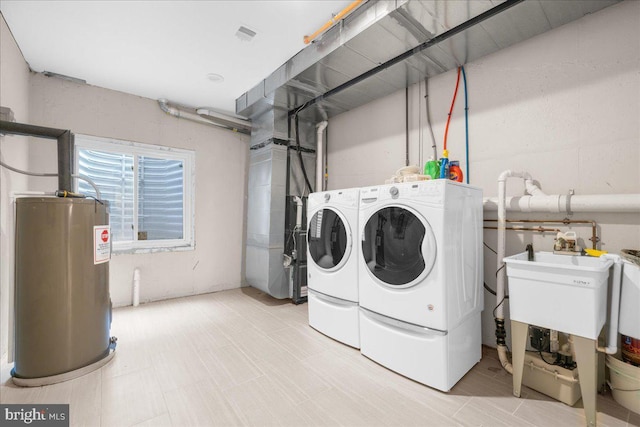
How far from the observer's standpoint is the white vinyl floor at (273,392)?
1.47m

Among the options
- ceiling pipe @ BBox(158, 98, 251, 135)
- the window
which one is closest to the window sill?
the window

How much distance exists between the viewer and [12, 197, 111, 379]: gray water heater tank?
5.76 ft

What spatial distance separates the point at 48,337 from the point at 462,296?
269cm

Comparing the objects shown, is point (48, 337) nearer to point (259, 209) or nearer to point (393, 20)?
point (259, 209)

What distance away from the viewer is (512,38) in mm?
2080

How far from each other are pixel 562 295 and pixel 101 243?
2.92 metres

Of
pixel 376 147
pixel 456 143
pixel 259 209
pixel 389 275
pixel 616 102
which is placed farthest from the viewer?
pixel 259 209

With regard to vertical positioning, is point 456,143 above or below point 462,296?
above

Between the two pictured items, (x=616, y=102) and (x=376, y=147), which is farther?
(x=376, y=147)

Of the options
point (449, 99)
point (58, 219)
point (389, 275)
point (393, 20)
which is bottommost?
point (389, 275)

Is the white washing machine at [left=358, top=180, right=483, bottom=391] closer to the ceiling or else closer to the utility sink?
the utility sink

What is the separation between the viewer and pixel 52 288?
179 centimetres

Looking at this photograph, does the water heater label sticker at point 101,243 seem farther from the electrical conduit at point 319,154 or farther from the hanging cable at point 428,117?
the hanging cable at point 428,117

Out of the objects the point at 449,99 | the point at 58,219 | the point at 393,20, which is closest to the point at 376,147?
the point at 449,99
